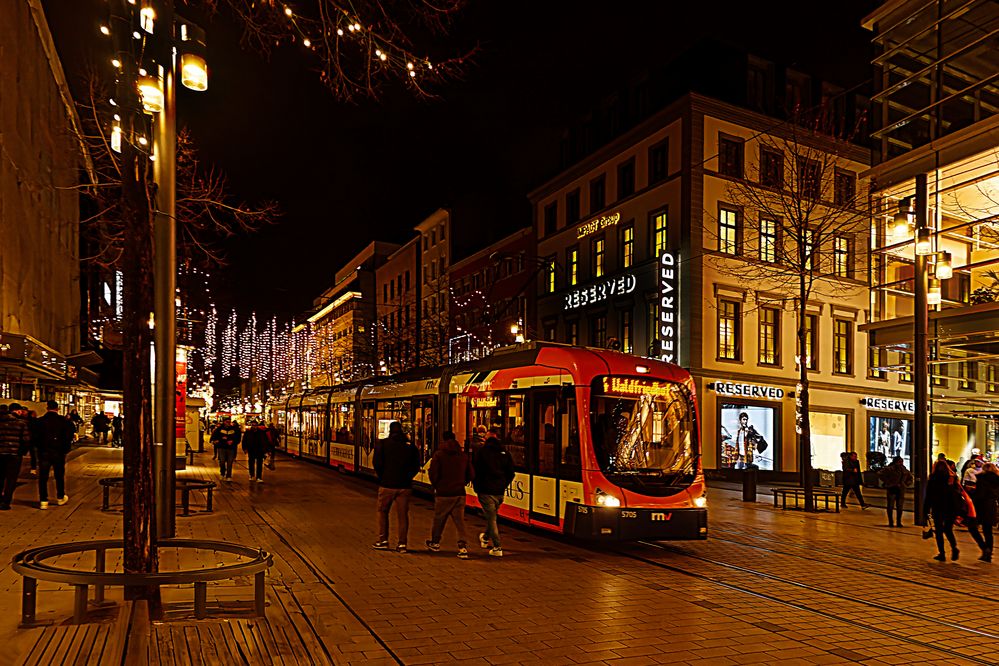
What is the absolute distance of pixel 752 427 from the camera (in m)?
34.9

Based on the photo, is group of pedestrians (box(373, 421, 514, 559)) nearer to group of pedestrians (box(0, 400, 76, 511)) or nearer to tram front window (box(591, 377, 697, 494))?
tram front window (box(591, 377, 697, 494))

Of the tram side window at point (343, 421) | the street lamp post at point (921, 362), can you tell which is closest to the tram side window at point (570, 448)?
the street lamp post at point (921, 362)

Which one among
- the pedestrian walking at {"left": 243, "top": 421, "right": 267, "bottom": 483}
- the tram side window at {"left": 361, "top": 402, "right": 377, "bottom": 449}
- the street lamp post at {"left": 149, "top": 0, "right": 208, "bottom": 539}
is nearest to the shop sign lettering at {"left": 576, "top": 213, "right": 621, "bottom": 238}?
the tram side window at {"left": 361, "top": 402, "right": 377, "bottom": 449}

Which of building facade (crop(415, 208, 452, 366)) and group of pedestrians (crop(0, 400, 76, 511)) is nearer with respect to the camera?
group of pedestrians (crop(0, 400, 76, 511))

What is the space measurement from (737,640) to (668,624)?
0.75 metres

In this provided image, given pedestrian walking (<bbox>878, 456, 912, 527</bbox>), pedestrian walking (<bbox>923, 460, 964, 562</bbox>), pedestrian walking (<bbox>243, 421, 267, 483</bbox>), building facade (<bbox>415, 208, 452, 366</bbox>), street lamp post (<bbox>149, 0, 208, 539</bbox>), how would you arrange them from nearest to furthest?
street lamp post (<bbox>149, 0, 208, 539</bbox>) < pedestrian walking (<bbox>923, 460, 964, 562</bbox>) < pedestrian walking (<bbox>878, 456, 912, 527</bbox>) < pedestrian walking (<bbox>243, 421, 267, 483</bbox>) < building facade (<bbox>415, 208, 452, 366</bbox>)

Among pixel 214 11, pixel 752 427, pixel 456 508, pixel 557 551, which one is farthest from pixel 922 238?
pixel 752 427

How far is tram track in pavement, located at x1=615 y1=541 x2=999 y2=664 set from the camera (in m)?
8.16

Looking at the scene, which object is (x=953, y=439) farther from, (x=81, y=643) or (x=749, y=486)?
(x=81, y=643)

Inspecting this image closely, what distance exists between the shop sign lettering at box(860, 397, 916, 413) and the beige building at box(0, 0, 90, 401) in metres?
32.7

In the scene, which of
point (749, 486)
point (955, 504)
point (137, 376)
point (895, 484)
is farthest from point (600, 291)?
point (137, 376)

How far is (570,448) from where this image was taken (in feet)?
44.3

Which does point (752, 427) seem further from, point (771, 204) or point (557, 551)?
point (557, 551)

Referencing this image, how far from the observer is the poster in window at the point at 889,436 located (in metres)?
38.3
